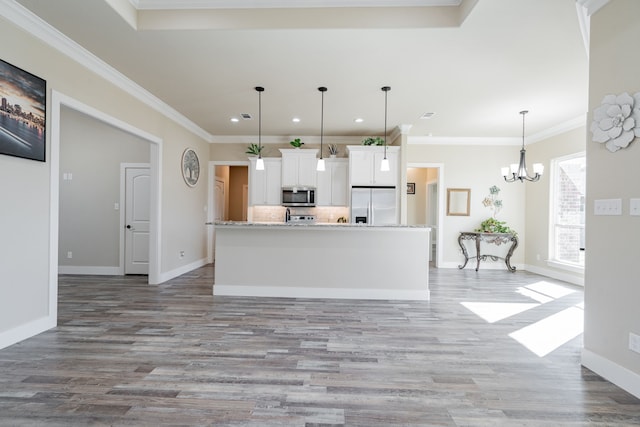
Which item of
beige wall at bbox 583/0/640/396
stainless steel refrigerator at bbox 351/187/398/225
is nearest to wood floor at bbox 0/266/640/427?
beige wall at bbox 583/0/640/396

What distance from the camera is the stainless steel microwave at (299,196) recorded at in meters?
6.40

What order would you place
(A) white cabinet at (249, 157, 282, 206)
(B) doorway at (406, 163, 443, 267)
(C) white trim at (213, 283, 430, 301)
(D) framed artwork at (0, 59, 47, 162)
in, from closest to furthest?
(D) framed artwork at (0, 59, 47, 162), (C) white trim at (213, 283, 430, 301), (A) white cabinet at (249, 157, 282, 206), (B) doorway at (406, 163, 443, 267)

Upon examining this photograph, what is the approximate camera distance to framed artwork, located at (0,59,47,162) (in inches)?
99.3

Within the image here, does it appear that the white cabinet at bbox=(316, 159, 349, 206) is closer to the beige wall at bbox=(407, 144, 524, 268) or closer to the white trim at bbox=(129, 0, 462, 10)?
the beige wall at bbox=(407, 144, 524, 268)

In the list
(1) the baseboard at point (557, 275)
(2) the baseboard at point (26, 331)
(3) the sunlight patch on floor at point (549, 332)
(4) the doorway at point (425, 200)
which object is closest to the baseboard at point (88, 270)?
(2) the baseboard at point (26, 331)

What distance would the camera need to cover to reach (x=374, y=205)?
607 centimetres

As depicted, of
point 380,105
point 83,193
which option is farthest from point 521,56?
point 83,193

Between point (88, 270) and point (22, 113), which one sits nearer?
point (22, 113)

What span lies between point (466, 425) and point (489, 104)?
14.6 ft

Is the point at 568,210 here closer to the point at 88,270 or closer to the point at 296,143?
the point at 296,143

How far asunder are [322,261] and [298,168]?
2697 mm

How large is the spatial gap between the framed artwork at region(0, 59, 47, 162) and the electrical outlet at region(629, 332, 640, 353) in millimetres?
4754

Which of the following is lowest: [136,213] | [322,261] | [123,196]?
[322,261]

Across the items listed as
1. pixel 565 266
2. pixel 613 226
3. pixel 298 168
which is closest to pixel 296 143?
pixel 298 168
